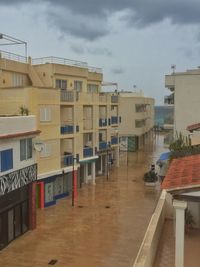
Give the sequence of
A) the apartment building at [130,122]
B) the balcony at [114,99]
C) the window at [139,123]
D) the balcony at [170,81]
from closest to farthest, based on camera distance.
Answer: the balcony at [170,81]
the balcony at [114,99]
the apartment building at [130,122]
the window at [139,123]

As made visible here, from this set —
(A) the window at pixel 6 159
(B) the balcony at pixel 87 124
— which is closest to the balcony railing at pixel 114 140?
(B) the balcony at pixel 87 124

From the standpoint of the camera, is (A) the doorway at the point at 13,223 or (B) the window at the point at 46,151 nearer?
(A) the doorway at the point at 13,223

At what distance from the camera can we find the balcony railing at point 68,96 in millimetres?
31172

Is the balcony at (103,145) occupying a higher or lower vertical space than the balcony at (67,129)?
lower

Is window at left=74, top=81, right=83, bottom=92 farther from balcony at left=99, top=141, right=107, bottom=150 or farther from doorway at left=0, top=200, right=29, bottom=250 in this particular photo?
doorway at left=0, top=200, right=29, bottom=250

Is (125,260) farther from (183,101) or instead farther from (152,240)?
(183,101)

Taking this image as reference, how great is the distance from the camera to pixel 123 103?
6412 cm

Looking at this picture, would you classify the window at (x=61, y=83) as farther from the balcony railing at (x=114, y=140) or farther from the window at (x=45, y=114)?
the balcony railing at (x=114, y=140)

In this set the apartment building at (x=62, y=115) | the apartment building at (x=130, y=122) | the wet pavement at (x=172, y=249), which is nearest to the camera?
the wet pavement at (x=172, y=249)

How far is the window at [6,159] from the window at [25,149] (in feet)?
4.82

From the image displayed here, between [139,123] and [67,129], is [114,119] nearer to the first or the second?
[67,129]

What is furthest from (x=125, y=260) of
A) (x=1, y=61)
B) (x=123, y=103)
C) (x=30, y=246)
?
(x=123, y=103)

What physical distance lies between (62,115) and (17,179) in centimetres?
1284

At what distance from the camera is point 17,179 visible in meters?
21.4
